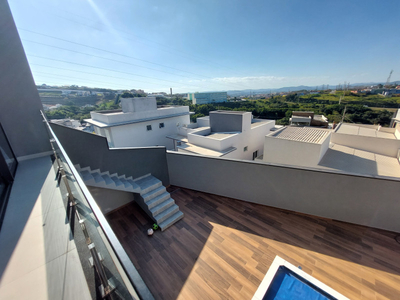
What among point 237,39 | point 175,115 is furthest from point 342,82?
point 175,115

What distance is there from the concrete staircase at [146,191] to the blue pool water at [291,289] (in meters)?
2.28

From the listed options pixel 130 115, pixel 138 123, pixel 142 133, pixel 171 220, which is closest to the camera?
pixel 171 220

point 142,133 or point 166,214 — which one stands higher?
point 142,133

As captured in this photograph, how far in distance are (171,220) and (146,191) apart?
1.04m

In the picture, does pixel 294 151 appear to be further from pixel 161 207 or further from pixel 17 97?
pixel 17 97

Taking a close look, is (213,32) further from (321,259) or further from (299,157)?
(321,259)

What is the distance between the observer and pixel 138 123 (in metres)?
8.77

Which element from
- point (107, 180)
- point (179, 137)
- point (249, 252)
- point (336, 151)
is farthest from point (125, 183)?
point (336, 151)

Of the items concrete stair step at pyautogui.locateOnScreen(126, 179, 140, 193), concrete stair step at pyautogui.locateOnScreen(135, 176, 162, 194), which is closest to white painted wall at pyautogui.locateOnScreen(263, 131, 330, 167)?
concrete stair step at pyautogui.locateOnScreen(135, 176, 162, 194)

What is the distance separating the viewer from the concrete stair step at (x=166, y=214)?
3.57 m

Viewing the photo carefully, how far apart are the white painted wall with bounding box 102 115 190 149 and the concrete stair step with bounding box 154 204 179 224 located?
5997mm

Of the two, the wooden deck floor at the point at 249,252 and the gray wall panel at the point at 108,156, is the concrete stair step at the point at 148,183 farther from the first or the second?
the wooden deck floor at the point at 249,252

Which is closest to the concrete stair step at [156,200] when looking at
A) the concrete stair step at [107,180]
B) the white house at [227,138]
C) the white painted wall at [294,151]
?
the concrete stair step at [107,180]

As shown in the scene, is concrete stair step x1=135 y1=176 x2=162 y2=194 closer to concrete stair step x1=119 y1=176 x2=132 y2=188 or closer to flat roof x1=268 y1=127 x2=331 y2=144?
concrete stair step x1=119 y1=176 x2=132 y2=188
